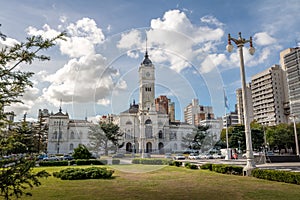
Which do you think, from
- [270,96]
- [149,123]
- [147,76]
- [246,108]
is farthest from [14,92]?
[270,96]

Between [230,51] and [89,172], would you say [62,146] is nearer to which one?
[89,172]

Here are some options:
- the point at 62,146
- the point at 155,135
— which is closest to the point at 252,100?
the point at 62,146

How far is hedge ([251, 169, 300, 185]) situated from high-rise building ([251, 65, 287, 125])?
8557cm

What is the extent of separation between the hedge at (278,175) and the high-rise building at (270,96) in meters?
85.6

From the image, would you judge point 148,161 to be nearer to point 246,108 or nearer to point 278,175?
point 246,108

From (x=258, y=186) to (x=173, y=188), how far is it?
14.9ft

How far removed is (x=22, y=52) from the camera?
643cm

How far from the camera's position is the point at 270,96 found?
320 feet

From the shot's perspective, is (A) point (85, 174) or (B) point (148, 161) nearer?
(A) point (85, 174)

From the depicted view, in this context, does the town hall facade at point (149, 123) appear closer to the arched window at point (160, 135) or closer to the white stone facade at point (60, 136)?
the arched window at point (160, 135)


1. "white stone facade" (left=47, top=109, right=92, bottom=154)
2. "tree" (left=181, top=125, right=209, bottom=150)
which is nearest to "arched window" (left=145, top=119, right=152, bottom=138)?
"tree" (left=181, top=125, right=209, bottom=150)

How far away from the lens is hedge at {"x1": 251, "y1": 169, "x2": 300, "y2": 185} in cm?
1358

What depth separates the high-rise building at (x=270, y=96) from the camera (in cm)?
9556

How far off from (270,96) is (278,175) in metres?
92.3
